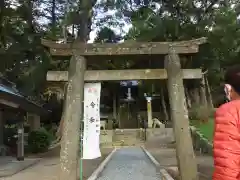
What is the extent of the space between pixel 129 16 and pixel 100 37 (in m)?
3.97

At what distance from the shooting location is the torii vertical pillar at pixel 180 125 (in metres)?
8.52

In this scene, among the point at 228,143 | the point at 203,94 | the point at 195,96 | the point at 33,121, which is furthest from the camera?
the point at 195,96

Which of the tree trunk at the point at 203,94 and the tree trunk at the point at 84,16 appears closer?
the tree trunk at the point at 84,16

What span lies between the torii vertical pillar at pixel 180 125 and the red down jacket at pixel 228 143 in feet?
20.7

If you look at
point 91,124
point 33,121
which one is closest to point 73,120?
point 91,124

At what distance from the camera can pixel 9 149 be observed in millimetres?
21234

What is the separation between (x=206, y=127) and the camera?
2236 cm

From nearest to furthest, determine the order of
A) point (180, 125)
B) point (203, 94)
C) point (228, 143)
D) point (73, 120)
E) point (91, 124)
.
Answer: point (228, 143) → point (73, 120) → point (180, 125) → point (91, 124) → point (203, 94)

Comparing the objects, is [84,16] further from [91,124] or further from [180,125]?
[180,125]

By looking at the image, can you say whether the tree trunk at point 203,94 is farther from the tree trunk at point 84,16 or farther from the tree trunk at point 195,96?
the tree trunk at point 84,16

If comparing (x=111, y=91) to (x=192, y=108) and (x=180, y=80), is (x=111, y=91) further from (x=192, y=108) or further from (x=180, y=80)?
(x=180, y=80)

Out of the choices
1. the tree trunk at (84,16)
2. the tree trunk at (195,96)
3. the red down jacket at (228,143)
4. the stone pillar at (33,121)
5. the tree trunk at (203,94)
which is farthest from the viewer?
the tree trunk at (195,96)

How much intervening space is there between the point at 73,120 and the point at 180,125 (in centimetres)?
255

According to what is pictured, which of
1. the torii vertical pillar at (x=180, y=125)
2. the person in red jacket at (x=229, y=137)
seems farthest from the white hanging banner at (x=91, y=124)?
the person in red jacket at (x=229, y=137)
